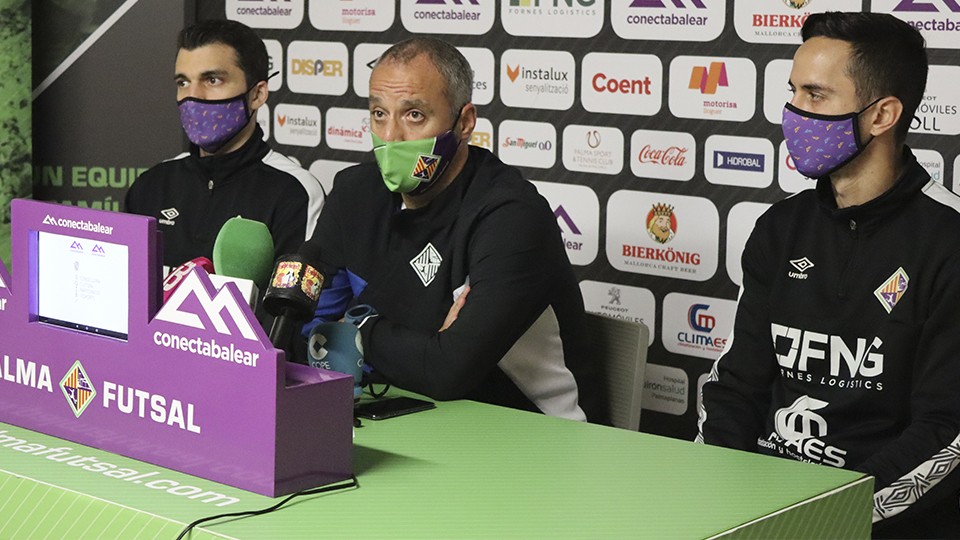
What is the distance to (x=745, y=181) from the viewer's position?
334 cm

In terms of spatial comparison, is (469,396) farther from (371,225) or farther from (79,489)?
(79,489)

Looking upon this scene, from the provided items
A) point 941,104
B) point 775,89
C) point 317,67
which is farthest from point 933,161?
point 317,67

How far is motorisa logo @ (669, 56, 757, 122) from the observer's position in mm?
3312

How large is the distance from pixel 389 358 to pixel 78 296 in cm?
65

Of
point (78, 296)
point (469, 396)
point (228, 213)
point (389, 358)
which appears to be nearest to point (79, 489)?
point (78, 296)

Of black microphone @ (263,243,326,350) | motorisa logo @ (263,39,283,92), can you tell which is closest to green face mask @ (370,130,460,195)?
black microphone @ (263,243,326,350)

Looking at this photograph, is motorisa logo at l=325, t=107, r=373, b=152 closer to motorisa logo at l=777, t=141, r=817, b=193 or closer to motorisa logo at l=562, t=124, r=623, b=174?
motorisa logo at l=562, t=124, r=623, b=174

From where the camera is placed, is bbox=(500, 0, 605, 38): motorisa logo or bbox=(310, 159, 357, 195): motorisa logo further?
bbox=(310, 159, 357, 195): motorisa logo

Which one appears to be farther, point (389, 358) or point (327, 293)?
point (327, 293)

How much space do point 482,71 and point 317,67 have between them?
631 mm

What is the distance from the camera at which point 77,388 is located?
6.16ft

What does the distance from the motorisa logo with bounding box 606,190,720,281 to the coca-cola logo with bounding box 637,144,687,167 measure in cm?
9

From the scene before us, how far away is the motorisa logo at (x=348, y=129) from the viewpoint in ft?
13.4

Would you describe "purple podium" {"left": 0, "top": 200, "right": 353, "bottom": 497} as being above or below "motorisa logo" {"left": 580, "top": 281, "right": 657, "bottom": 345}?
above
